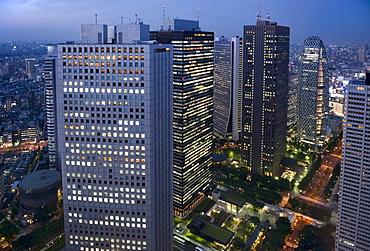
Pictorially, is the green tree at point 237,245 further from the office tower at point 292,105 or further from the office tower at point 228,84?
the office tower at point 292,105

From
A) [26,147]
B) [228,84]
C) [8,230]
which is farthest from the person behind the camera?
[228,84]

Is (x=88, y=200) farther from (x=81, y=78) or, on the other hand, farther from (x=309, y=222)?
(x=309, y=222)

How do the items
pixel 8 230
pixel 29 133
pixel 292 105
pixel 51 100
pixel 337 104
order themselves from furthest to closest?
pixel 337 104
pixel 292 105
pixel 29 133
pixel 51 100
pixel 8 230

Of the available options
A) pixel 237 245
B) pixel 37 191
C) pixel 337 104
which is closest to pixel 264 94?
pixel 237 245

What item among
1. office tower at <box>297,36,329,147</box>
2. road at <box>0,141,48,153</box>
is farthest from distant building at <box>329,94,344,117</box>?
road at <box>0,141,48,153</box>

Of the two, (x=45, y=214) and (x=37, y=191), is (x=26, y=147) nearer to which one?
(x=37, y=191)

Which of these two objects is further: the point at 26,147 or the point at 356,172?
the point at 26,147
